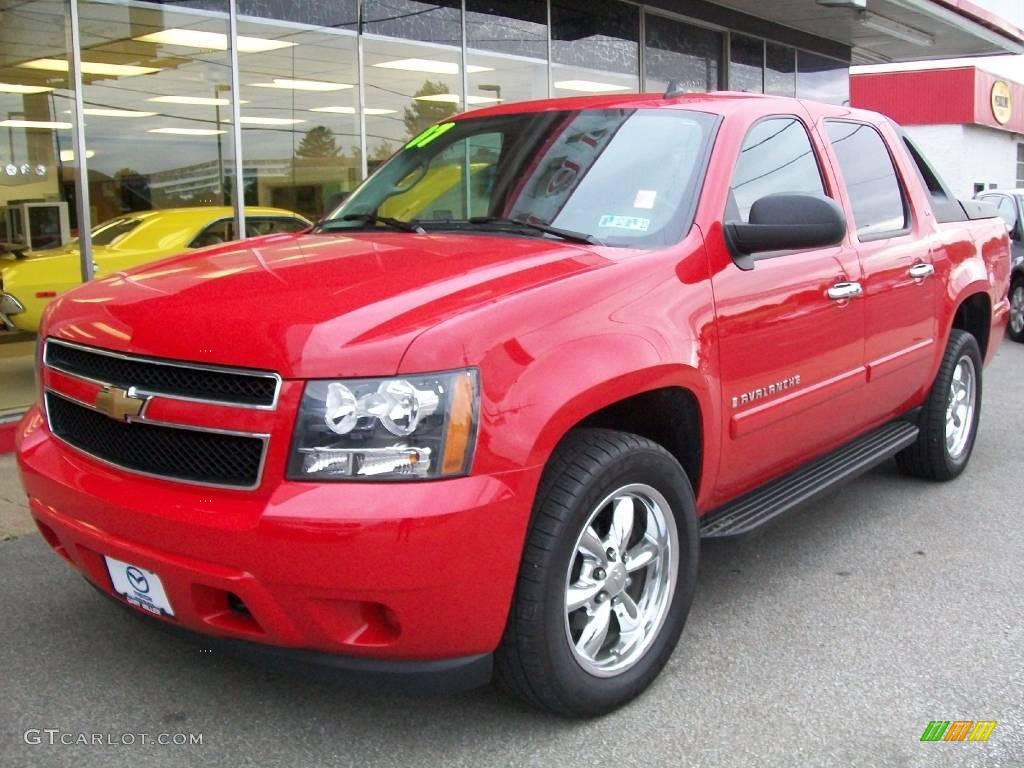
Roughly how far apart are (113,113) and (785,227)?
6163 mm

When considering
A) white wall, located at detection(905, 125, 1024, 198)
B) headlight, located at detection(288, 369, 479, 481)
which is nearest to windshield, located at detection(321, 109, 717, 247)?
headlight, located at detection(288, 369, 479, 481)

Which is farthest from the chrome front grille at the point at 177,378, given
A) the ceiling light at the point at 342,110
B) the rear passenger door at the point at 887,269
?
the ceiling light at the point at 342,110

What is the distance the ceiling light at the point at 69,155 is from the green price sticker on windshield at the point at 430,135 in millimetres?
4086

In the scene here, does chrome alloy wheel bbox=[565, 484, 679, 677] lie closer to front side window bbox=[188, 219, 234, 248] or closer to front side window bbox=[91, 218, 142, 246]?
front side window bbox=[91, 218, 142, 246]

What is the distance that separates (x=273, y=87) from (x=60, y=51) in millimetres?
1938

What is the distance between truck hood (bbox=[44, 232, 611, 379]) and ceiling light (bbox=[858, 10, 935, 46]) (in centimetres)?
1133

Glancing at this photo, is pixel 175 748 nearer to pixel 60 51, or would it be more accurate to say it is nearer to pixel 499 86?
pixel 60 51

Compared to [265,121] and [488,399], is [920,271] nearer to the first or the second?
[488,399]

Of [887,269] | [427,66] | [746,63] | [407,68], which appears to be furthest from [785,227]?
[746,63]

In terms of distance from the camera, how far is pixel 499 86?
Result: 11086 mm

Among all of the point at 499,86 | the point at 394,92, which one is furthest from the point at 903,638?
the point at 499,86

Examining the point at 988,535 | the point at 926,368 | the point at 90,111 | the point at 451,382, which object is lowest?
the point at 988,535

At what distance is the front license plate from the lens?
107 inches

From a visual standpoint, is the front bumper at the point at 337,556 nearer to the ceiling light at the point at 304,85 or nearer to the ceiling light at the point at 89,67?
Result: the ceiling light at the point at 89,67
